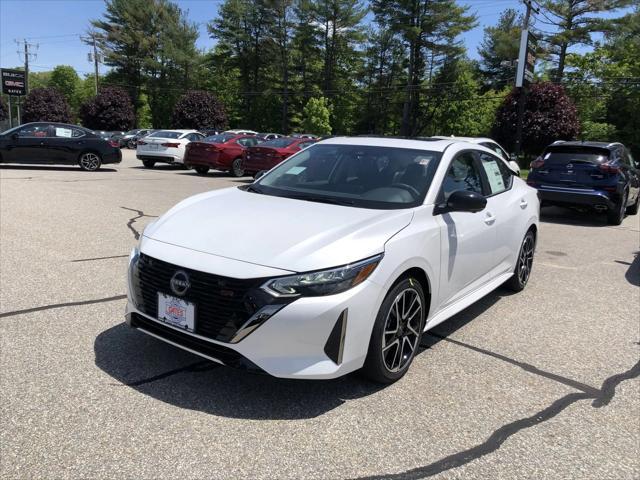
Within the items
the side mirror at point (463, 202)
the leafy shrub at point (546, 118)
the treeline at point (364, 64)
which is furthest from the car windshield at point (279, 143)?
the treeline at point (364, 64)

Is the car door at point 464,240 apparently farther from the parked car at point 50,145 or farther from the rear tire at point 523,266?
the parked car at point 50,145

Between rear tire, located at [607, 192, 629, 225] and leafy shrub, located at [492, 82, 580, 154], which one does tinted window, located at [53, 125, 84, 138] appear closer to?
rear tire, located at [607, 192, 629, 225]

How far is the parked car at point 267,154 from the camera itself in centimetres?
1645

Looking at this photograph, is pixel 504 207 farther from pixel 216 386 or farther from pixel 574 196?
pixel 574 196

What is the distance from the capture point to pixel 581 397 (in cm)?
355

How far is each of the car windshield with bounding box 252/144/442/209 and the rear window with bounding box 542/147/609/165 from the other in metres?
8.11

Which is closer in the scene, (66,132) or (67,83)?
(66,132)

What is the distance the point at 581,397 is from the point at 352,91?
60.7m

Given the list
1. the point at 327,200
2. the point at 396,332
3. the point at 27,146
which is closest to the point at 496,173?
the point at 327,200

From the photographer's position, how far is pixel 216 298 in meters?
3.02

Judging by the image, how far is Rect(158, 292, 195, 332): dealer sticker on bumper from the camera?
3119 mm

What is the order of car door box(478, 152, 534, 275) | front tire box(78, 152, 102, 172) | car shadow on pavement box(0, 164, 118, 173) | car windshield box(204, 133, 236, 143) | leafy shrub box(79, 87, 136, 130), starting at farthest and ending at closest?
leafy shrub box(79, 87, 136, 130) → car windshield box(204, 133, 236, 143) → front tire box(78, 152, 102, 172) → car shadow on pavement box(0, 164, 118, 173) → car door box(478, 152, 534, 275)

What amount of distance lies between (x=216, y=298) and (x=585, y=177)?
10240mm

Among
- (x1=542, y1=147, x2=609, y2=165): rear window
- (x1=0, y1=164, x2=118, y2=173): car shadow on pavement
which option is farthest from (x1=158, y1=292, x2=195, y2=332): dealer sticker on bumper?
(x1=0, y1=164, x2=118, y2=173): car shadow on pavement
